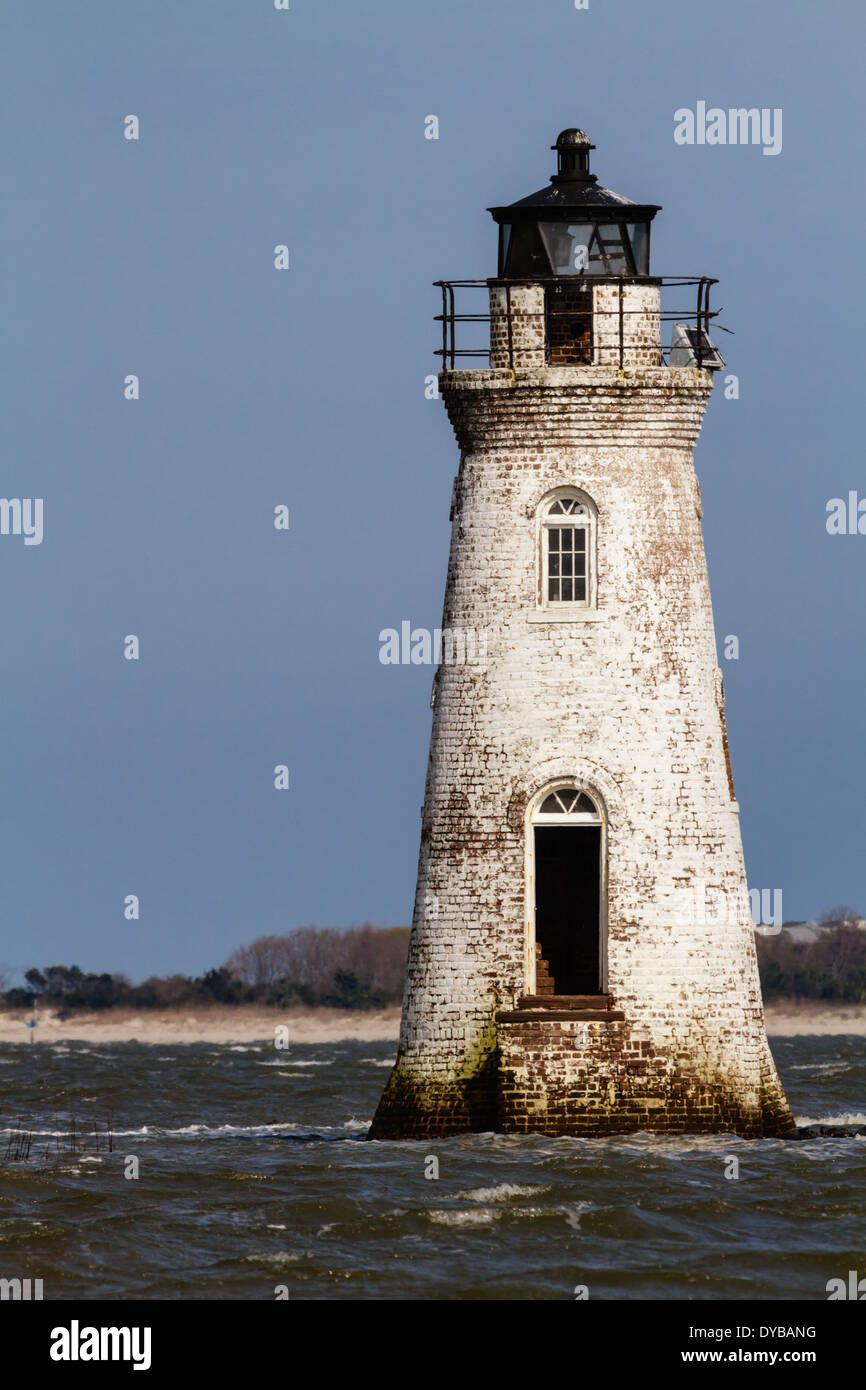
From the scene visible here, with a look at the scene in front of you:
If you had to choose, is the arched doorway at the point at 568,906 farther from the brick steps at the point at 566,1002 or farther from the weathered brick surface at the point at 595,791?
the brick steps at the point at 566,1002

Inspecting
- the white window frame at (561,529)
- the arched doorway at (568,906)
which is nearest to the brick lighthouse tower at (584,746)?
the white window frame at (561,529)

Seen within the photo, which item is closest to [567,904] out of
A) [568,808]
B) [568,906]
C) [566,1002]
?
[568,906]

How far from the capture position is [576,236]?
31.0m

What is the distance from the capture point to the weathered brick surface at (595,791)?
29.5 metres

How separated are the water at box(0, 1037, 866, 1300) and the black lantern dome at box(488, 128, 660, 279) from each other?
9.12 meters

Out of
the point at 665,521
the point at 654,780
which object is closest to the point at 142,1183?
the point at 654,780

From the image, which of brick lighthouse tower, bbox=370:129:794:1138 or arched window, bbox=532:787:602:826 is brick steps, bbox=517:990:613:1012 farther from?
arched window, bbox=532:787:602:826

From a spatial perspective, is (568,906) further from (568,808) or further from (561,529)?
(561,529)

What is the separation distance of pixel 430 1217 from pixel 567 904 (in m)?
7.09

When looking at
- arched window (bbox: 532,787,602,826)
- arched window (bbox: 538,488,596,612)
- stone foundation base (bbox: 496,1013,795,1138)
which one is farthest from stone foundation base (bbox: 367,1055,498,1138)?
arched window (bbox: 538,488,596,612)

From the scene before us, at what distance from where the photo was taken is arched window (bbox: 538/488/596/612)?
3009 centimetres

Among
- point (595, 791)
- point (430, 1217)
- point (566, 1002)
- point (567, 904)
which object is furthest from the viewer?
point (567, 904)

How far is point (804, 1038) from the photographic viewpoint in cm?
7525
